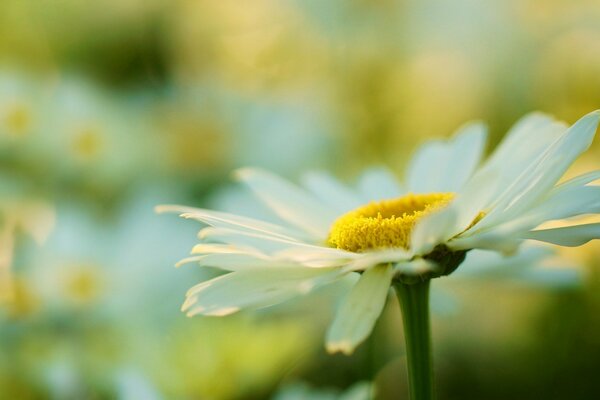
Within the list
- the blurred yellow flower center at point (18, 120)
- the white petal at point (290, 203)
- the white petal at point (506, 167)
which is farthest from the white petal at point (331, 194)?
the blurred yellow flower center at point (18, 120)

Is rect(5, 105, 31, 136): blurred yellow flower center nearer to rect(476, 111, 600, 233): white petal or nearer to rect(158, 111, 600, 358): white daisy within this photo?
rect(158, 111, 600, 358): white daisy

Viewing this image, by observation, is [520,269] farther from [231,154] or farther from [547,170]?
[231,154]

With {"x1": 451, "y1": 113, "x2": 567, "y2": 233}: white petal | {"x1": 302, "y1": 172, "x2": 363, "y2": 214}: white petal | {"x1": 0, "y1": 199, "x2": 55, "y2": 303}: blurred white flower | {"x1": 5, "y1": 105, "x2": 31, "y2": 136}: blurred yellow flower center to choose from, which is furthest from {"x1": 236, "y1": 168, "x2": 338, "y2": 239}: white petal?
{"x1": 5, "y1": 105, "x2": 31, "y2": 136}: blurred yellow flower center

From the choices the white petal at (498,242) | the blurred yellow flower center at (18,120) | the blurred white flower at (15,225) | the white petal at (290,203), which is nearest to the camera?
the white petal at (498,242)

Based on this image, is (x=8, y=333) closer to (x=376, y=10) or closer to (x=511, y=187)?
(x=511, y=187)

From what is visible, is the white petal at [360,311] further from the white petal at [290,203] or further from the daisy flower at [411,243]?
the white petal at [290,203]
